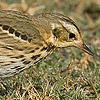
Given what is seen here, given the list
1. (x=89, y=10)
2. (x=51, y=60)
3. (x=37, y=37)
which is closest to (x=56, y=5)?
(x=89, y=10)

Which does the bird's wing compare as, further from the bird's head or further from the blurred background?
the blurred background

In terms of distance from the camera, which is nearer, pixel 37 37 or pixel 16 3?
pixel 37 37

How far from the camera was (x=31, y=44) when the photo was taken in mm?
4699

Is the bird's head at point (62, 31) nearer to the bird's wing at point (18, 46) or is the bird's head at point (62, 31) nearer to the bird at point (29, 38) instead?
the bird at point (29, 38)

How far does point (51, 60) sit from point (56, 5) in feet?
9.40

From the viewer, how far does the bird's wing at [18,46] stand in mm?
4613

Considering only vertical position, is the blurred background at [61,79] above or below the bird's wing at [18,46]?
below

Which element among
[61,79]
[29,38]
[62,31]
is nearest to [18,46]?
[29,38]

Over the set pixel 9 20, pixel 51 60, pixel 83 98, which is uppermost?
pixel 9 20

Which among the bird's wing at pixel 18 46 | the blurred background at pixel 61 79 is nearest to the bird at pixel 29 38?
the bird's wing at pixel 18 46

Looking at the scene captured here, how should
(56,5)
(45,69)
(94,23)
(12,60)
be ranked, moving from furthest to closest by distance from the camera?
1. (56,5)
2. (94,23)
3. (45,69)
4. (12,60)

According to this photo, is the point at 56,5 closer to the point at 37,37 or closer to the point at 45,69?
the point at 45,69

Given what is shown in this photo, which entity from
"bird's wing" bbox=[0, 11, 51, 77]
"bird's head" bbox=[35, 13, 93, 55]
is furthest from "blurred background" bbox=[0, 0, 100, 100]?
"bird's head" bbox=[35, 13, 93, 55]

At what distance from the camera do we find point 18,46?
4.66 metres
